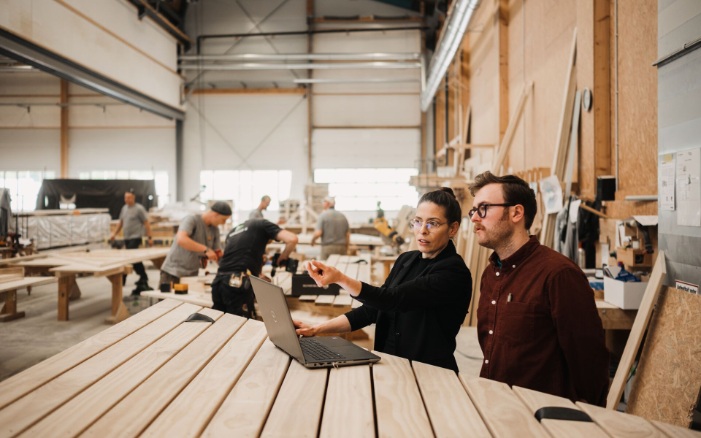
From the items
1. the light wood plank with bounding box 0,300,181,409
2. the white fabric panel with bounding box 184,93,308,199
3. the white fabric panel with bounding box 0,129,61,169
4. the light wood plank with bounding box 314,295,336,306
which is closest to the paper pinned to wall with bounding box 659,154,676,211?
the light wood plank with bounding box 314,295,336,306

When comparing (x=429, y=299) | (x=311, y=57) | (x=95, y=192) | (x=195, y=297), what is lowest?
(x=195, y=297)

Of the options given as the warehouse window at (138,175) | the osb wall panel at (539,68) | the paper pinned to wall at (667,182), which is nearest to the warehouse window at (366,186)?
the warehouse window at (138,175)

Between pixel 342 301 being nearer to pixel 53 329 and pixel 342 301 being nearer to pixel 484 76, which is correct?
pixel 53 329

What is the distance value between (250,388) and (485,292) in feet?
3.22

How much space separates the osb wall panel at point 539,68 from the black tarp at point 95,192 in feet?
35.3

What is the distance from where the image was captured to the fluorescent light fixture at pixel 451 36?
Result: 24.5 ft

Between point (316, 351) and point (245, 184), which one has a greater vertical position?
point (245, 184)

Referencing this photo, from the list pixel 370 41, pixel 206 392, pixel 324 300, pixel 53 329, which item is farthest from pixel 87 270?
pixel 370 41

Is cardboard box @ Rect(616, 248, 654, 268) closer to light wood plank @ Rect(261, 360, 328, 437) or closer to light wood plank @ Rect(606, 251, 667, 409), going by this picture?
light wood plank @ Rect(606, 251, 667, 409)

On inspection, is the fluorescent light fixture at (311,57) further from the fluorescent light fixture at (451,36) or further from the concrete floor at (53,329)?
the concrete floor at (53,329)

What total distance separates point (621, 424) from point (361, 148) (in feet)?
46.5

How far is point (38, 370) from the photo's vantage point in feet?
5.22

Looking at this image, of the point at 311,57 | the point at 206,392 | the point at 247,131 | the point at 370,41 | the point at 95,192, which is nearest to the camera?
the point at 206,392

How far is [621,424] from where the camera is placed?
1218mm
